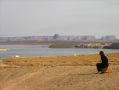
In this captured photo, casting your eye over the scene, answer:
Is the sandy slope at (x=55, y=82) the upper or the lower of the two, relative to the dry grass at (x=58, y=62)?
lower

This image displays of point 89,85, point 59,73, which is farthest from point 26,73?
point 89,85

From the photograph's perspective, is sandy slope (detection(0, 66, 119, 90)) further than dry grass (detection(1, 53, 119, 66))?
No

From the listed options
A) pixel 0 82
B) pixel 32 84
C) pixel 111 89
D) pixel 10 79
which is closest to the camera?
pixel 111 89

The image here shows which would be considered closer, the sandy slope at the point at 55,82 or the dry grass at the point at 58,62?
the sandy slope at the point at 55,82

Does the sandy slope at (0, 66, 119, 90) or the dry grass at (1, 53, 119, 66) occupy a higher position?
the dry grass at (1, 53, 119, 66)

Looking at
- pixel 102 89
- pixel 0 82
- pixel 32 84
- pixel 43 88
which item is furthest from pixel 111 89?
pixel 0 82

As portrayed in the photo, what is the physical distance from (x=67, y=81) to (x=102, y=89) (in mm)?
3554

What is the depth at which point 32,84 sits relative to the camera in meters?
21.0

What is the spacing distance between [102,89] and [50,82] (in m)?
4.13

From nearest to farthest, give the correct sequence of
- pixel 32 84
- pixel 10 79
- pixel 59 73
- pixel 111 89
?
pixel 111 89 → pixel 32 84 → pixel 10 79 → pixel 59 73

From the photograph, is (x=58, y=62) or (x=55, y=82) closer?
(x=55, y=82)

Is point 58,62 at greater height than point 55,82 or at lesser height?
greater

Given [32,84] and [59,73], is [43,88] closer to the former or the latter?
[32,84]

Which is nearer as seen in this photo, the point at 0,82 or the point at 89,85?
the point at 89,85
